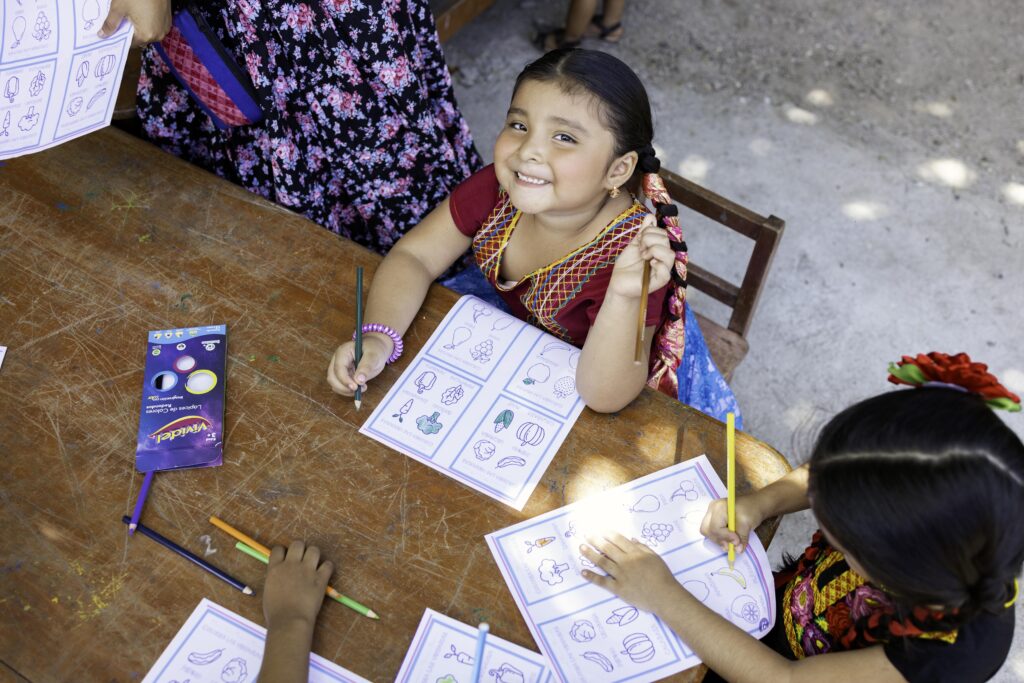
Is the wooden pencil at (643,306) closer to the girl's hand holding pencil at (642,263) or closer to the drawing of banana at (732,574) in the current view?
the girl's hand holding pencil at (642,263)

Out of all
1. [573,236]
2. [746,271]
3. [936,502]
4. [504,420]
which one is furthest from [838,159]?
[936,502]

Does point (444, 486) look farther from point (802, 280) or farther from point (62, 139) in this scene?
point (802, 280)

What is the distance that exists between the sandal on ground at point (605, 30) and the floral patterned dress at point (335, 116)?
1844mm

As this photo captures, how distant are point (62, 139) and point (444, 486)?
91cm

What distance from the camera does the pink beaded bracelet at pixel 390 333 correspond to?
1.43 meters

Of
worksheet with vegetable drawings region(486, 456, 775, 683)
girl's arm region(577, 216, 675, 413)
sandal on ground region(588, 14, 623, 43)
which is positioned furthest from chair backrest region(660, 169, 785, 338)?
sandal on ground region(588, 14, 623, 43)

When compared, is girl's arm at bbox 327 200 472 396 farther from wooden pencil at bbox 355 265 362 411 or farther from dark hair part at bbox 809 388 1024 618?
dark hair part at bbox 809 388 1024 618

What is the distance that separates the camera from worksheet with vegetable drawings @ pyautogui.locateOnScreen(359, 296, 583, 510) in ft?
4.27

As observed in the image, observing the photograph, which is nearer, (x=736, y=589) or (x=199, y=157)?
(x=736, y=589)

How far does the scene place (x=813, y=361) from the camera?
266 centimetres

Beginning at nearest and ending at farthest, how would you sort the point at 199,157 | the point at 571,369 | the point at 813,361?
1. the point at 571,369
2. the point at 199,157
3. the point at 813,361

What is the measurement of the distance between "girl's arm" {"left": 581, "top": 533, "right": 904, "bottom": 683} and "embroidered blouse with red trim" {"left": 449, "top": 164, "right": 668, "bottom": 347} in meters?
0.48

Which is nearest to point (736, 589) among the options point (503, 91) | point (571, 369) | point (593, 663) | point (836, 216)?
point (593, 663)

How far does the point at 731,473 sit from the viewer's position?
4.13 feet
